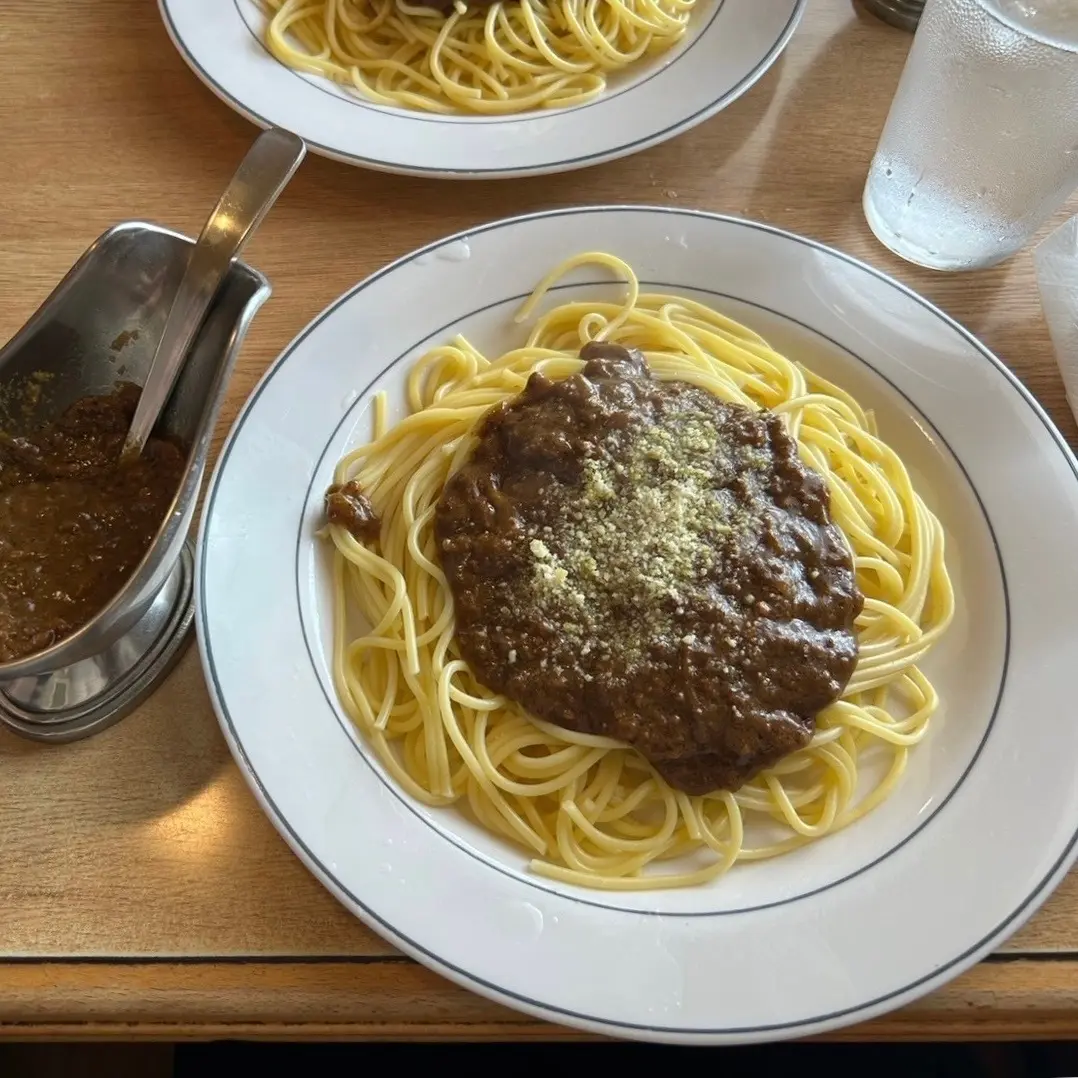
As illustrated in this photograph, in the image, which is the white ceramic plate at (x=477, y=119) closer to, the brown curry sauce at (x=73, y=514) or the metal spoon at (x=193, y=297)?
the metal spoon at (x=193, y=297)

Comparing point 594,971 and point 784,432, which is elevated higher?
point 784,432

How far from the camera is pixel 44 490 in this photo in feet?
5.16

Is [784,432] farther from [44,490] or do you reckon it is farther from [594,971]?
[44,490]

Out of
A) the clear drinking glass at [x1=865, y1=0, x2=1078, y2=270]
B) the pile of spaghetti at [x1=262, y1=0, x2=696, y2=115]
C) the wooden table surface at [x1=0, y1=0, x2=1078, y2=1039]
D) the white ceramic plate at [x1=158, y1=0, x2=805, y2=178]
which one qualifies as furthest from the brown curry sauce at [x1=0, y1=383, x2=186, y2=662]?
the clear drinking glass at [x1=865, y1=0, x2=1078, y2=270]

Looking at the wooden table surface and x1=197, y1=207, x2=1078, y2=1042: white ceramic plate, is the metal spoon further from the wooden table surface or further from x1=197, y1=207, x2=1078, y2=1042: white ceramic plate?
the wooden table surface

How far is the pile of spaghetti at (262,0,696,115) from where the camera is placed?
8.09 feet

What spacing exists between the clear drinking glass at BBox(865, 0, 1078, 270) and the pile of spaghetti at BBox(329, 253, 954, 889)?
500 millimetres

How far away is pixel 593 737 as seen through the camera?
1711 millimetres

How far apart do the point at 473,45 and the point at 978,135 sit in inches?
52.5

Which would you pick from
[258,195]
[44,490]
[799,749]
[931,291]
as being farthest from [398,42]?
[799,749]

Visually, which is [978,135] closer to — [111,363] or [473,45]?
[473,45]

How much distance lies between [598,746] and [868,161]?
1665 millimetres

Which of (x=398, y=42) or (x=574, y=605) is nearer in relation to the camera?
(x=574, y=605)

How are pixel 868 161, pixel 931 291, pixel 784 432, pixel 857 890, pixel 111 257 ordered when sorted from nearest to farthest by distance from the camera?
pixel 857 890 → pixel 111 257 → pixel 784 432 → pixel 931 291 → pixel 868 161
